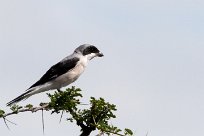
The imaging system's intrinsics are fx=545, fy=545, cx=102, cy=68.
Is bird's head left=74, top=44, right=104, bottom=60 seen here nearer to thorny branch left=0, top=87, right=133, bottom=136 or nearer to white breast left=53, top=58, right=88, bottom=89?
white breast left=53, top=58, right=88, bottom=89

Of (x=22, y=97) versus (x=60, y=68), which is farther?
(x=60, y=68)

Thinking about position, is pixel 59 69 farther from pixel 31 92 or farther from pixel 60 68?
pixel 31 92

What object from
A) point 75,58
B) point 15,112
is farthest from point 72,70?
point 15,112

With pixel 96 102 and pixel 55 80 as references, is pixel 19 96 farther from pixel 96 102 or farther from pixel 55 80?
pixel 96 102

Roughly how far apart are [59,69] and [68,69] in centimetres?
21

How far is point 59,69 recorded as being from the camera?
12.6 meters

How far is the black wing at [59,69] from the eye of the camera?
40.0 ft

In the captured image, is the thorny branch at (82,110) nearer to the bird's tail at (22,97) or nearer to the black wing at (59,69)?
the bird's tail at (22,97)

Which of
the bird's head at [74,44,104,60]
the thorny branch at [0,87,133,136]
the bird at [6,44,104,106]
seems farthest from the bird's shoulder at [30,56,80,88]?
the thorny branch at [0,87,133,136]

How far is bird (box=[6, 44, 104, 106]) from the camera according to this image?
12.1 meters

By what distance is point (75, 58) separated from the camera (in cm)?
1280

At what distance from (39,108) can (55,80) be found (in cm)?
559

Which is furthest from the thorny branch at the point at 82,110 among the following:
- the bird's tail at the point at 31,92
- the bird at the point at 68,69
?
the bird at the point at 68,69

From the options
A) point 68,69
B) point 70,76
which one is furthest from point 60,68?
point 70,76
